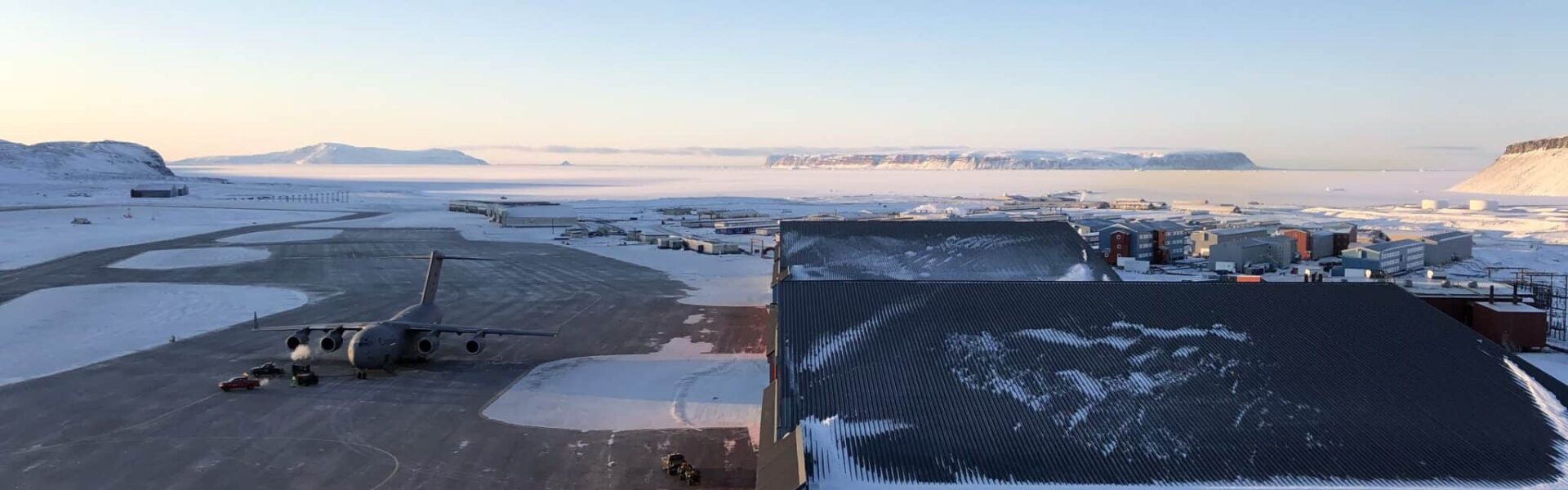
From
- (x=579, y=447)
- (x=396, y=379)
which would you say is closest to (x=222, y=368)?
(x=396, y=379)

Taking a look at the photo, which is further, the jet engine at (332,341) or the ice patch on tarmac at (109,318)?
the ice patch on tarmac at (109,318)

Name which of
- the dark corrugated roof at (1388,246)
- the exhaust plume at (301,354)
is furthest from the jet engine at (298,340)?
the dark corrugated roof at (1388,246)

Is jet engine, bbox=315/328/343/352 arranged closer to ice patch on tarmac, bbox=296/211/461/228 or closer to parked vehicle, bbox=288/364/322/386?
parked vehicle, bbox=288/364/322/386

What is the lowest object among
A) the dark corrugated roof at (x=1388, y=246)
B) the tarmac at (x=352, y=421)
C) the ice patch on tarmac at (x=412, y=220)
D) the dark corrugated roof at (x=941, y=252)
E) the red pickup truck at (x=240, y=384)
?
the tarmac at (x=352, y=421)

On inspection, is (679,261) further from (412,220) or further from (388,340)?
(412,220)

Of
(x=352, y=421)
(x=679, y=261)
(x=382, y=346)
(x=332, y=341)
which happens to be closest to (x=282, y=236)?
(x=679, y=261)

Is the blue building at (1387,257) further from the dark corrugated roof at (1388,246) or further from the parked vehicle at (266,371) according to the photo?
the parked vehicle at (266,371)

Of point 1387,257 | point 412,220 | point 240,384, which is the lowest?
point 240,384

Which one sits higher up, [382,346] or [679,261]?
[382,346]
